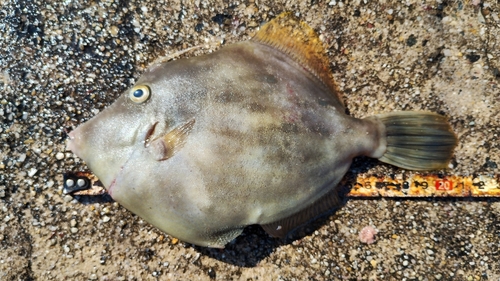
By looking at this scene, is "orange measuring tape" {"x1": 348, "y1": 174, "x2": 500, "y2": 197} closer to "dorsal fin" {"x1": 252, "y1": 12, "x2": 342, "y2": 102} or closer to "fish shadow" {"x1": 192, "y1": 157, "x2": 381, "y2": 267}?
"fish shadow" {"x1": 192, "y1": 157, "x2": 381, "y2": 267}

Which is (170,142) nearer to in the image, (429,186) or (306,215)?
(306,215)

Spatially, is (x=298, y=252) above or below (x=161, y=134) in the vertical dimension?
below

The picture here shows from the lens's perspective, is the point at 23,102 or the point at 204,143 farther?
the point at 23,102

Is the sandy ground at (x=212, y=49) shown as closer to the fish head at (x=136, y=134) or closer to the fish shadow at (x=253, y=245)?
the fish shadow at (x=253, y=245)

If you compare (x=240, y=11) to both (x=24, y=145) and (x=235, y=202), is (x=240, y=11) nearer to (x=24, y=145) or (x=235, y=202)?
(x=235, y=202)

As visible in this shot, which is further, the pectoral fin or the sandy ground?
the sandy ground

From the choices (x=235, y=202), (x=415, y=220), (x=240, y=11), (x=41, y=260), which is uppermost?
(x=240, y=11)

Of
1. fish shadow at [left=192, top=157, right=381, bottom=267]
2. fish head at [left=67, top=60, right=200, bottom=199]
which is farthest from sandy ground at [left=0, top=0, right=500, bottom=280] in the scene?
fish head at [left=67, top=60, right=200, bottom=199]

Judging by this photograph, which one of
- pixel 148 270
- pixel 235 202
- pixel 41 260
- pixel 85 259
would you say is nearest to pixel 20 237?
pixel 41 260
